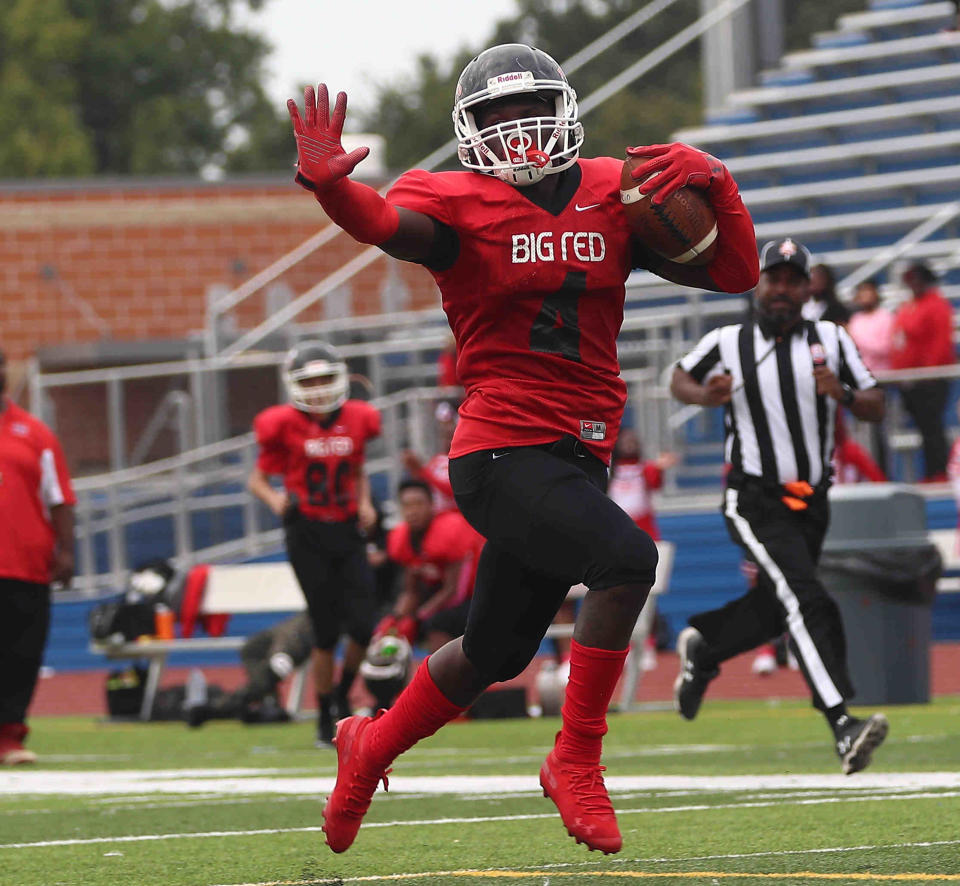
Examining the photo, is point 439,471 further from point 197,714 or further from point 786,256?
point 786,256

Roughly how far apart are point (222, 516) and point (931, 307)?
681cm

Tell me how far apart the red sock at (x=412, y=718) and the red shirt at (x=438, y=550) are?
678 centimetres

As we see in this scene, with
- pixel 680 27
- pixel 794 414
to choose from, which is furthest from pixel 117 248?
pixel 680 27

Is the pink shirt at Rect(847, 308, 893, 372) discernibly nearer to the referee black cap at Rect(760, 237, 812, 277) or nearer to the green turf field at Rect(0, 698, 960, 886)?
the green turf field at Rect(0, 698, 960, 886)

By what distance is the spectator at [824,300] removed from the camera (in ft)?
43.5

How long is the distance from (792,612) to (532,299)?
117 inches

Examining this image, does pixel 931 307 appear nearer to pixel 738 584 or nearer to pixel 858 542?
pixel 738 584

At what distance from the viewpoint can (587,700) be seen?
4652 millimetres

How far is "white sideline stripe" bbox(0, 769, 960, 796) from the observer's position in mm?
6676

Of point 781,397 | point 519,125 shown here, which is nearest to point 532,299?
point 519,125

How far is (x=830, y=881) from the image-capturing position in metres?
4.32

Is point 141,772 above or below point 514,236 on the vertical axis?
below

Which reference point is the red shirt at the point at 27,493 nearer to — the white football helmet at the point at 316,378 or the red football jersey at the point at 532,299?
the white football helmet at the point at 316,378

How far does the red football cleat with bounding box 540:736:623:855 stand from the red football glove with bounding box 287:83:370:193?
1.37m
